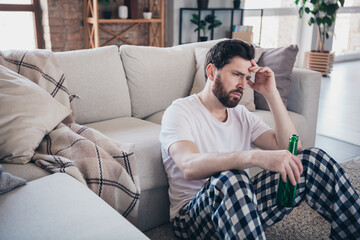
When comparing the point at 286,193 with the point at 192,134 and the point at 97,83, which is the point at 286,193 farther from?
the point at 97,83

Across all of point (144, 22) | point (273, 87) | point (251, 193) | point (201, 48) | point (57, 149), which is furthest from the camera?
point (144, 22)

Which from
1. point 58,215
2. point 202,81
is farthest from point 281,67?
point 58,215

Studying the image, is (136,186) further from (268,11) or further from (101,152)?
(268,11)

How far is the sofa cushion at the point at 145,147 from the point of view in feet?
5.63

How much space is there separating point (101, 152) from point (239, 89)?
0.60 meters

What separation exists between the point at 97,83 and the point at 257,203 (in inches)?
46.6

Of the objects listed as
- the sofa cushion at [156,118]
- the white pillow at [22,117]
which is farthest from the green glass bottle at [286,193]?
the sofa cushion at [156,118]

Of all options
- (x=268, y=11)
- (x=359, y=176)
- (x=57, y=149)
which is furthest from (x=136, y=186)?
(x=268, y=11)

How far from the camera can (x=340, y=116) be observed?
3.88 metres

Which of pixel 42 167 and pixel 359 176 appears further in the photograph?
pixel 359 176

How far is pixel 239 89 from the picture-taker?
5.03 feet

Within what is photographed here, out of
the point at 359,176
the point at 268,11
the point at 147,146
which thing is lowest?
the point at 359,176

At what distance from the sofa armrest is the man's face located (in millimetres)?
1012

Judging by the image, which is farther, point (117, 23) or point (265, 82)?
point (117, 23)
